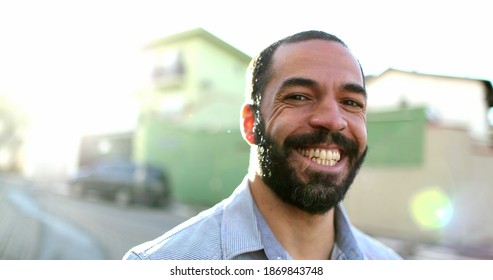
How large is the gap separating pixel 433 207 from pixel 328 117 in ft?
19.4

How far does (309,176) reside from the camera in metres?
1.16

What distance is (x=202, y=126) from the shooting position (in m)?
9.05

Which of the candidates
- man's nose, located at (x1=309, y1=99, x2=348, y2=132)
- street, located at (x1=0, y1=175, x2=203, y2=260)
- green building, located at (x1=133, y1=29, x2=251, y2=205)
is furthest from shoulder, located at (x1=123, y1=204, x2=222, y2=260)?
green building, located at (x1=133, y1=29, x2=251, y2=205)

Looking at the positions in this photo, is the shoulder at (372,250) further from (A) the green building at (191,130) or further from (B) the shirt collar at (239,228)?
(A) the green building at (191,130)

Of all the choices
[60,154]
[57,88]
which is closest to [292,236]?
[57,88]

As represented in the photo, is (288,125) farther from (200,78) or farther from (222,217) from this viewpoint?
(200,78)

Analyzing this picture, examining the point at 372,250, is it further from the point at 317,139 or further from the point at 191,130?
the point at 191,130

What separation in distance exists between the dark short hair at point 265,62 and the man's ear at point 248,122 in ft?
0.07

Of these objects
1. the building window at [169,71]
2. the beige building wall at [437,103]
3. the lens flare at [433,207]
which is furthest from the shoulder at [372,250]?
the building window at [169,71]

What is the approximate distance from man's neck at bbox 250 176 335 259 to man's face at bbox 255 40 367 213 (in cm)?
3

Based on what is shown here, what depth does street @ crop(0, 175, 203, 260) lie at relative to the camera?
13.4 feet

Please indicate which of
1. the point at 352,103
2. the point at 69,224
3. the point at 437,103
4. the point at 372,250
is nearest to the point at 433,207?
the point at 437,103
